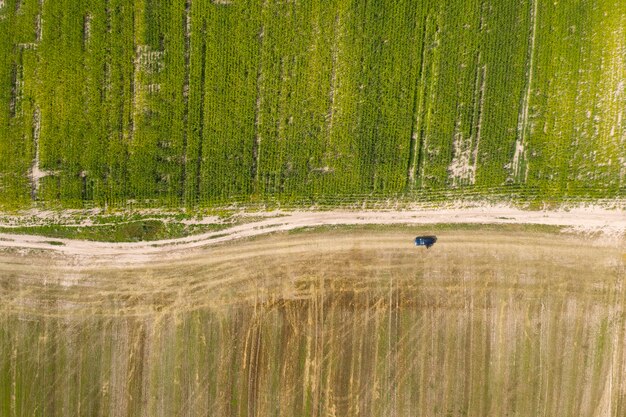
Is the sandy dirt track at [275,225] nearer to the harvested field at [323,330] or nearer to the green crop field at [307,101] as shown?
the harvested field at [323,330]

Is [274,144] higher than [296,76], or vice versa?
[296,76]

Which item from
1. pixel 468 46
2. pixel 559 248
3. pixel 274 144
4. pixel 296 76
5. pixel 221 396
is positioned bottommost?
pixel 221 396

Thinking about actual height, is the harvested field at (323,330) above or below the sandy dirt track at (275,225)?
below

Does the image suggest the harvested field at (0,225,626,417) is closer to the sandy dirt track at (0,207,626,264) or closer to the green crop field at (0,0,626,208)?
the sandy dirt track at (0,207,626,264)

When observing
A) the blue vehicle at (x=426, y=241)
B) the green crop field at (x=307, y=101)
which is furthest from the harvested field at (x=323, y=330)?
the green crop field at (x=307, y=101)

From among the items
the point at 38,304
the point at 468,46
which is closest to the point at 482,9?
the point at 468,46

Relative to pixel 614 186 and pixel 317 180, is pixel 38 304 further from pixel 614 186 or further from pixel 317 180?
pixel 614 186
